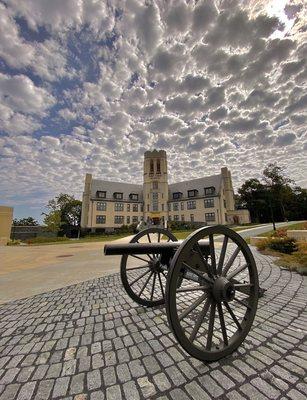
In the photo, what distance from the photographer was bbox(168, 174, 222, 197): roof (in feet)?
157

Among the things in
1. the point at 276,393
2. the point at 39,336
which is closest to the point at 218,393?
the point at 276,393

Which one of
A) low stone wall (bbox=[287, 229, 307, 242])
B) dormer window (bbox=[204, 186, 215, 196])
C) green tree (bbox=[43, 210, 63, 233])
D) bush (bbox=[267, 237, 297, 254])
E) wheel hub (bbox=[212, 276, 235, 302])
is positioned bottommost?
wheel hub (bbox=[212, 276, 235, 302])

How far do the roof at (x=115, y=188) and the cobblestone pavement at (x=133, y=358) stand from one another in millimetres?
46642

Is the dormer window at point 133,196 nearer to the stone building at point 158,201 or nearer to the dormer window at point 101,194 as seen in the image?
the stone building at point 158,201

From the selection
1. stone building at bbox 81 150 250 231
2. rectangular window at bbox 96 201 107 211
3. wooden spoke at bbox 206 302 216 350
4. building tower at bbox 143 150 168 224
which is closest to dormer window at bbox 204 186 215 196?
stone building at bbox 81 150 250 231

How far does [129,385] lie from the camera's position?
6.70 ft

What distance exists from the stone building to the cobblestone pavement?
4197 centimetres

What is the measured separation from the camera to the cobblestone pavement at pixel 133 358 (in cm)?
197

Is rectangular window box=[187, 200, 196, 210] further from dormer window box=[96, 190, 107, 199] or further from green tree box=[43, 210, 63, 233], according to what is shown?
green tree box=[43, 210, 63, 233]

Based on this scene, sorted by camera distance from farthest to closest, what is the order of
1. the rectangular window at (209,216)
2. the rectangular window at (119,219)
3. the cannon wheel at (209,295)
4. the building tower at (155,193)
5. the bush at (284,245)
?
the building tower at (155,193) → the rectangular window at (119,219) → the rectangular window at (209,216) → the bush at (284,245) → the cannon wheel at (209,295)

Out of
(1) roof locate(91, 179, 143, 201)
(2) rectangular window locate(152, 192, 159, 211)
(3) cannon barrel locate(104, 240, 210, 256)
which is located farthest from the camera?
(1) roof locate(91, 179, 143, 201)

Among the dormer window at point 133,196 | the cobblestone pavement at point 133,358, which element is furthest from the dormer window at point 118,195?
the cobblestone pavement at point 133,358

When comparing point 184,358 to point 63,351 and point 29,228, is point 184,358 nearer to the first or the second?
point 63,351

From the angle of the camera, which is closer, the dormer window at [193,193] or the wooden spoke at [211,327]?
the wooden spoke at [211,327]
